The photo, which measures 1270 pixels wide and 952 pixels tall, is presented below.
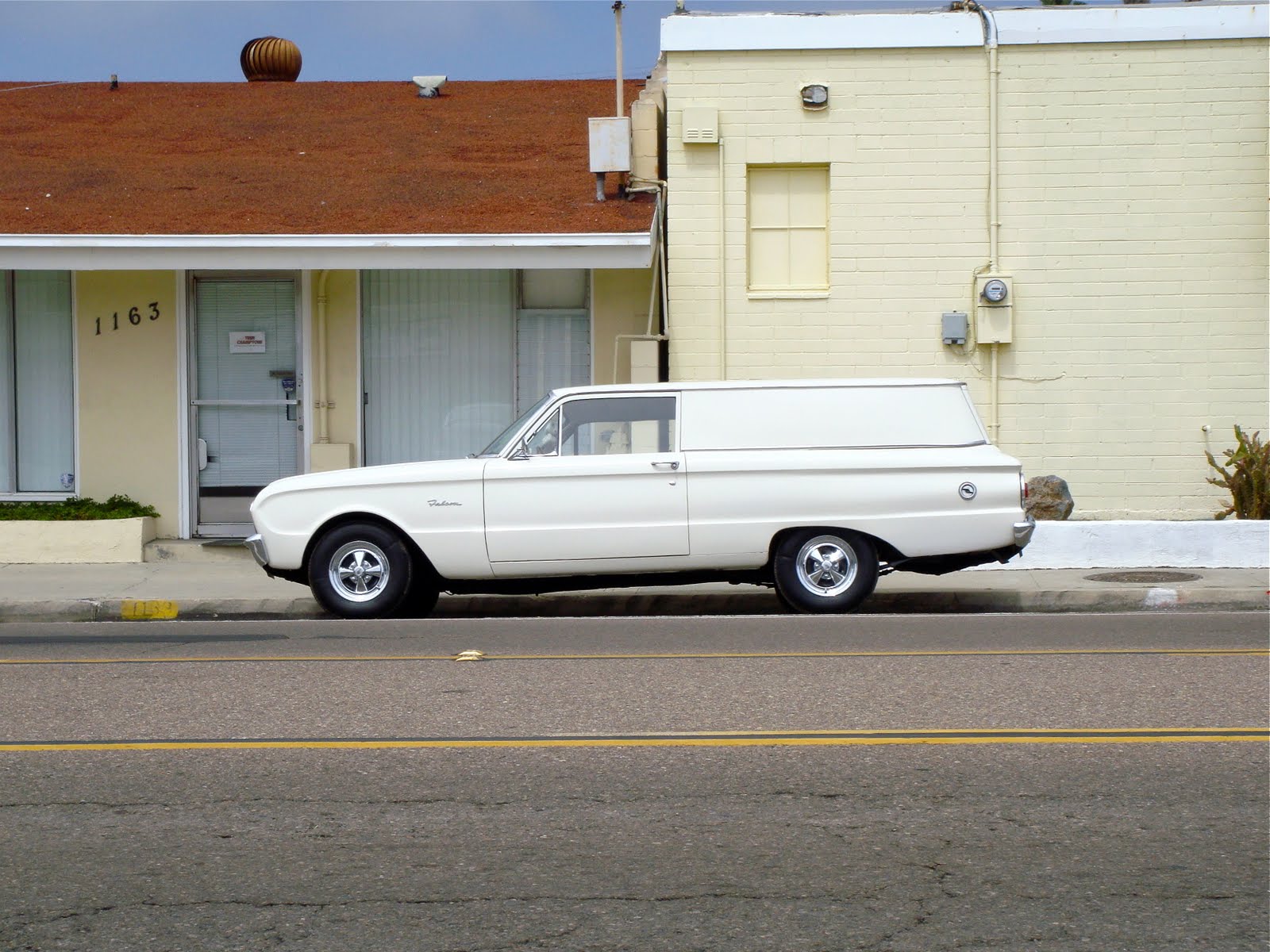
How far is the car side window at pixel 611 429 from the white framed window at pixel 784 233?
192 inches

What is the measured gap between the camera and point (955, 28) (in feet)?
51.4

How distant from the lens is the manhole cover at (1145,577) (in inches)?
516

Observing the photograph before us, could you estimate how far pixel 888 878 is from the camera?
188 inches

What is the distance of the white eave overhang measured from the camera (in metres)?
14.4

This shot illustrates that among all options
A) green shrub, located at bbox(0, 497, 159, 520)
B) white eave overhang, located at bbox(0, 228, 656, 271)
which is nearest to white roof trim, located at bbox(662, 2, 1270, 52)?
white eave overhang, located at bbox(0, 228, 656, 271)

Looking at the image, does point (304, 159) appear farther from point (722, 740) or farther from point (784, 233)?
point (722, 740)

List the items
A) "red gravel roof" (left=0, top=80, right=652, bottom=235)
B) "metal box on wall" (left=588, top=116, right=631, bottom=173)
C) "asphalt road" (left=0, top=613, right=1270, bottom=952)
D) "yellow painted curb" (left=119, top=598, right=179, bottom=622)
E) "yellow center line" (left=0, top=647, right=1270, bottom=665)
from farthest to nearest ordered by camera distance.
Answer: "metal box on wall" (left=588, top=116, right=631, bottom=173) → "red gravel roof" (left=0, top=80, right=652, bottom=235) → "yellow painted curb" (left=119, top=598, right=179, bottom=622) → "yellow center line" (left=0, top=647, right=1270, bottom=665) → "asphalt road" (left=0, top=613, right=1270, bottom=952)

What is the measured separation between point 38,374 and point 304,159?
12.2 ft

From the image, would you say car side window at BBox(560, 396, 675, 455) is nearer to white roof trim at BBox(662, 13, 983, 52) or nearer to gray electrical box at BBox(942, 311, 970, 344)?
gray electrical box at BBox(942, 311, 970, 344)

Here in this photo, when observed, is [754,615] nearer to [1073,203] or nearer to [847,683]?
[847,683]

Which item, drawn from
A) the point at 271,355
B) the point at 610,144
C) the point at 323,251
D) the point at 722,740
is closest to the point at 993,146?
the point at 610,144

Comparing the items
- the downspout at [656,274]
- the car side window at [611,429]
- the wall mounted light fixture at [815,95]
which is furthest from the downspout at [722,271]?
the car side window at [611,429]

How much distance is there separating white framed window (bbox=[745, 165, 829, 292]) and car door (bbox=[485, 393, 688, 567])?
16.9ft

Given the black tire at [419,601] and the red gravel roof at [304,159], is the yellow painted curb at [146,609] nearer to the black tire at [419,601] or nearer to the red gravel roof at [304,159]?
the black tire at [419,601]
